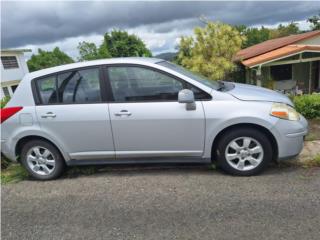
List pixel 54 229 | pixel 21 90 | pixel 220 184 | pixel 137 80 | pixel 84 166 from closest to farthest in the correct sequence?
1. pixel 54 229
2. pixel 220 184
3. pixel 137 80
4. pixel 21 90
5. pixel 84 166

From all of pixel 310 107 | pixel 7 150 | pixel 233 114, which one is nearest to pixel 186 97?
pixel 233 114

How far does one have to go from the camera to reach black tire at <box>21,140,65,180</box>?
171 inches

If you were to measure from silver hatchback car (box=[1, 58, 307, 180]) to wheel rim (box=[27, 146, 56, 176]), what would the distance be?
0.05ft

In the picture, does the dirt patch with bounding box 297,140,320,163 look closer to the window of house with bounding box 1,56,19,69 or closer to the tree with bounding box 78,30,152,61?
the window of house with bounding box 1,56,19,69

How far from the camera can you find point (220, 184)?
3783 millimetres

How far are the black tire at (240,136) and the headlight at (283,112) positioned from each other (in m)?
0.32

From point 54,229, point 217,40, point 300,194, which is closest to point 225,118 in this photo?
point 300,194

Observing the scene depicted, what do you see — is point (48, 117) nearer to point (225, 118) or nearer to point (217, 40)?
point (225, 118)

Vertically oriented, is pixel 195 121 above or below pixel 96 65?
below

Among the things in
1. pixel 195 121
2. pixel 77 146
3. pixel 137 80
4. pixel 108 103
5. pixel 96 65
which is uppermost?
pixel 96 65

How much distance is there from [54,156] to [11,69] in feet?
88.1

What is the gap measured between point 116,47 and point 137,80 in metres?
49.1

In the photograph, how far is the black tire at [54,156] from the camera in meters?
4.34

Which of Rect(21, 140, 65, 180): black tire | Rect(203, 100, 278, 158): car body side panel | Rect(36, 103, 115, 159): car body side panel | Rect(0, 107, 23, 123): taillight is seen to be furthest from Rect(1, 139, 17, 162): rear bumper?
Rect(203, 100, 278, 158): car body side panel
